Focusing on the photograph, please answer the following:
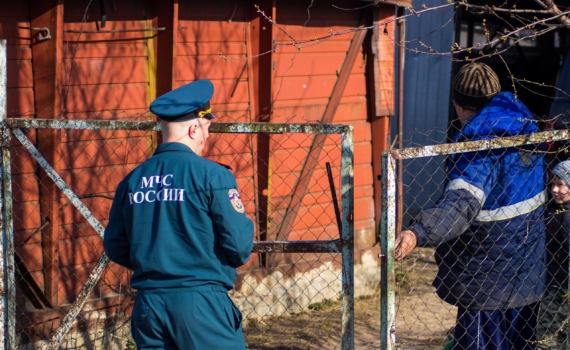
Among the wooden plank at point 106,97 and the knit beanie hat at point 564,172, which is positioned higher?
the wooden plank at point 106,97

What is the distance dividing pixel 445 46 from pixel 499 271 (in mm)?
4963

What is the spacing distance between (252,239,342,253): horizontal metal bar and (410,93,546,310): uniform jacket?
511mm

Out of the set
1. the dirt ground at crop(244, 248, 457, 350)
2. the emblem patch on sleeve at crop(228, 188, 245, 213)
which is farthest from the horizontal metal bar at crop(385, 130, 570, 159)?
the dirt ground at crop(244, 248, 457, 350)

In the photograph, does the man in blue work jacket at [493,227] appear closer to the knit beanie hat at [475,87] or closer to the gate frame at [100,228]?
the knit beanie hat at [475,87]

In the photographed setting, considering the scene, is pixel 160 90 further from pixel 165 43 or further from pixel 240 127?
pixel 240 127

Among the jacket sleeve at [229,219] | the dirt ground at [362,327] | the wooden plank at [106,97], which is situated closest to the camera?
the jacket sleeve at [229,219]

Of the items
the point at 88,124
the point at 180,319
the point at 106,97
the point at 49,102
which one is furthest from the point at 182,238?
the point at 106,97

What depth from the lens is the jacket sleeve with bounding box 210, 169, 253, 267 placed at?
8.46ft

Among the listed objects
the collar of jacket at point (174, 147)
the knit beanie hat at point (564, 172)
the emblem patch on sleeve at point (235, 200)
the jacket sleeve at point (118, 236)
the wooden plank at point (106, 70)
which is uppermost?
the wooden plank at point (106, 70)

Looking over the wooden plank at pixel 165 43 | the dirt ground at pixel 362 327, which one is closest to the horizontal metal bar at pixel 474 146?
the dirt ground at pixel 362 327

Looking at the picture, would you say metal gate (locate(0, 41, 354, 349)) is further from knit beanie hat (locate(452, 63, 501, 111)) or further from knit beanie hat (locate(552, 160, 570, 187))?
knit beanie hat (locate(552, 160, 570, 187))

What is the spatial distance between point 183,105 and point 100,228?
1.42 meters

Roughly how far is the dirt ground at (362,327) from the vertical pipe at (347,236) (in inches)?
60.4

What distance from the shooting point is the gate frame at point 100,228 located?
3400 millimetres
